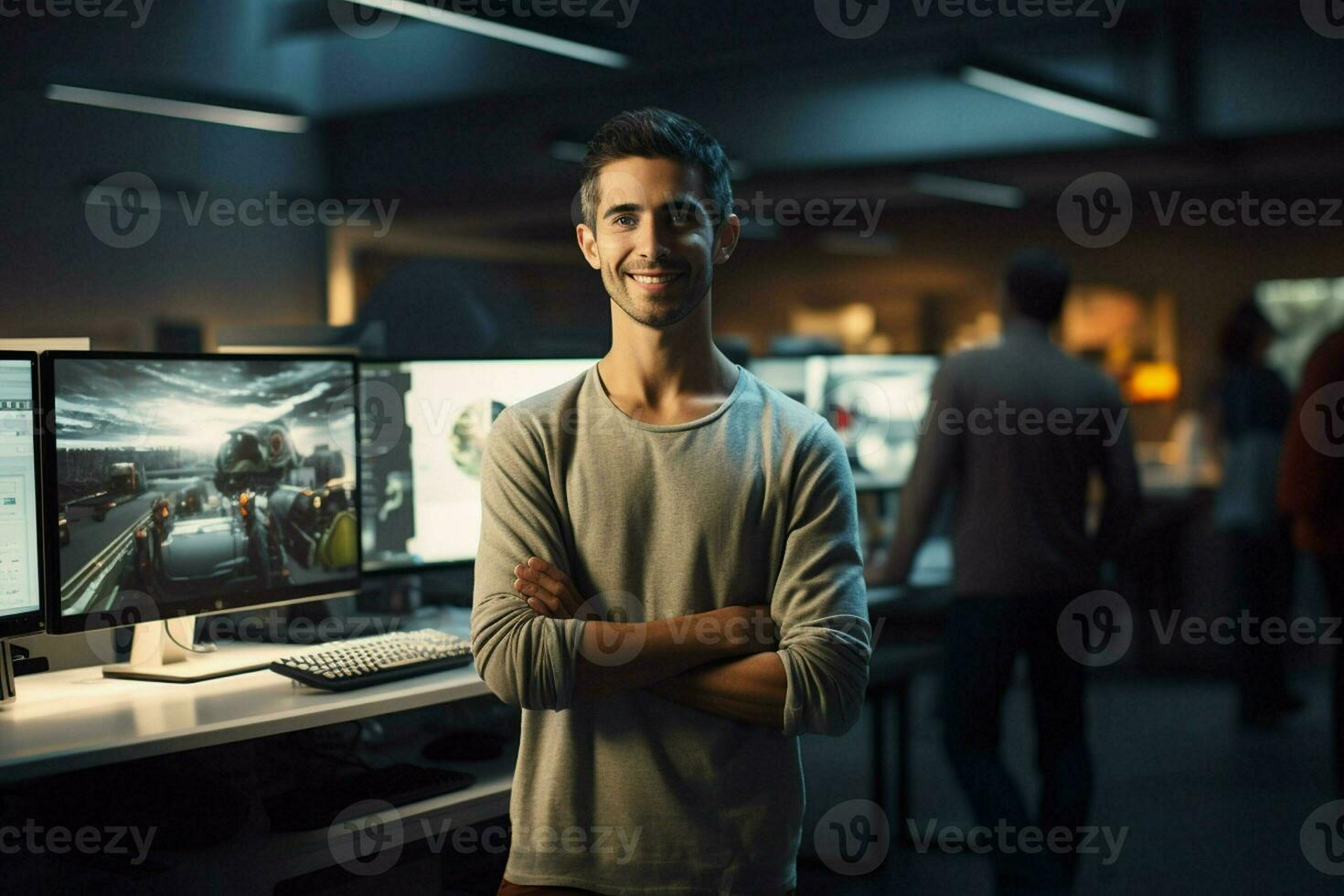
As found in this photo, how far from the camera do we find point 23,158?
4.32 meters

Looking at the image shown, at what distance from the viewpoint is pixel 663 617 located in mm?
1437

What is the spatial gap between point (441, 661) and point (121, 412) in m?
0.66

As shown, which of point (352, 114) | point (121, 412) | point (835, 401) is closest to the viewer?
point (121, 412)

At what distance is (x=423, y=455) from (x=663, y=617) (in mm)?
1294

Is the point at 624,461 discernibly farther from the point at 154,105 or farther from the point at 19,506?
the point at 154,105

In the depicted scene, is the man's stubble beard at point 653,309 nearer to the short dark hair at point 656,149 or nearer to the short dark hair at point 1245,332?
the short dark hair at point 656,149

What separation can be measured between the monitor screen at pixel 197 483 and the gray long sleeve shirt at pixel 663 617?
89 cm

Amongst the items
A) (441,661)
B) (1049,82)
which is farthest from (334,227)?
(441,661)

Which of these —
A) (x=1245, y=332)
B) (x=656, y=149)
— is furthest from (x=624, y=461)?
(x=1245, y=332)

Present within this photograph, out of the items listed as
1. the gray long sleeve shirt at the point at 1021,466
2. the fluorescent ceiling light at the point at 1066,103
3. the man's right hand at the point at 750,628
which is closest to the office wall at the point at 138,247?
the gray long sleeve shirt at the point at 1021,466

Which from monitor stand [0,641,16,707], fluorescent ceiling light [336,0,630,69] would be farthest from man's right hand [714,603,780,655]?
fluorescent ceiling light [336,0,630,69]

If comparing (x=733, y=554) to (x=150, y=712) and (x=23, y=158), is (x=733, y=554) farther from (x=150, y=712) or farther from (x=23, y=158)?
(x=23, y=158)

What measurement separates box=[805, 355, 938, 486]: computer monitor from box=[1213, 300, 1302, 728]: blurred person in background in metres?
1.52

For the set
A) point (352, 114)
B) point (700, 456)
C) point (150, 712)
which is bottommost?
point (150, 712)
